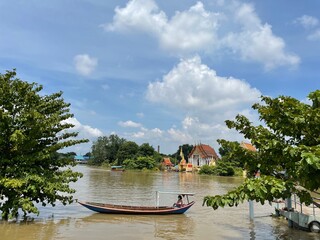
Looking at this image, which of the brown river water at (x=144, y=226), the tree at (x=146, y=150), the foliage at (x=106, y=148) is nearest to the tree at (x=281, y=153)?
the brown river water at (x=144, y=226)

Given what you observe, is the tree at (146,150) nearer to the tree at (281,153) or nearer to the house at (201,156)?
the house at (201,156)

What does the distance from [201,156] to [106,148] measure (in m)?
36.2

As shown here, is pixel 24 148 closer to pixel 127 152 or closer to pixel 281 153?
pixel 281 153

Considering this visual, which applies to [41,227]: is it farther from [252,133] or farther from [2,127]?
[252,133]

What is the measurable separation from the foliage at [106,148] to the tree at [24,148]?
9666 cm

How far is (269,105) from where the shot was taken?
30.8 feet

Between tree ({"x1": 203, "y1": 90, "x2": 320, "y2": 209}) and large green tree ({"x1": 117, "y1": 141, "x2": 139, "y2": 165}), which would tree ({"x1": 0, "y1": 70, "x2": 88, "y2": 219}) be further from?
large green tree ({"x1": 117, "y1": 141, "x2": 139, "y2": 165})

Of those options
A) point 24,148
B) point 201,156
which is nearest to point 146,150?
point 201,156

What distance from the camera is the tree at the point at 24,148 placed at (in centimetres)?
1309

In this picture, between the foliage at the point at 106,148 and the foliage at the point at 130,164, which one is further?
the foliage at the point at 106,148

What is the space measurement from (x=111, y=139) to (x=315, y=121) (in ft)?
355

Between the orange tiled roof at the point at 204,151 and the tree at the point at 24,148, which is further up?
the orange tiled roof at the point at 204,151

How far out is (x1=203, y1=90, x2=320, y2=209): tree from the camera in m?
5.59

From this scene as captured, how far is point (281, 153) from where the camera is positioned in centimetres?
752
